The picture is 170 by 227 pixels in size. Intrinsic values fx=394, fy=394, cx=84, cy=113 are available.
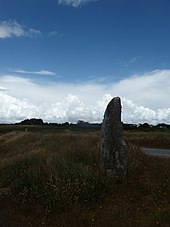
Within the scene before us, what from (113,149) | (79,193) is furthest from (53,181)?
(113,149)

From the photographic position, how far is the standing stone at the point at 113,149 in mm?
13164

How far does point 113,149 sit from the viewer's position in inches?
524

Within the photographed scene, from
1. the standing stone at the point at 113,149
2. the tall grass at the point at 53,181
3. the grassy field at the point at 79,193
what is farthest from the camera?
the standing stone at the point at 113,149

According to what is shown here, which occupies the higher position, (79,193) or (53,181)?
(53,181)

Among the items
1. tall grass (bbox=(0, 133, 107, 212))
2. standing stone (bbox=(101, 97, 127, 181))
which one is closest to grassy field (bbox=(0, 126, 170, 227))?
tall grass (bbox=(0, 133, 107, 212))

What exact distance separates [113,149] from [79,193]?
2470 millimetres

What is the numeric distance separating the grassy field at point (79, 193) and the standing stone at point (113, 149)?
375mm

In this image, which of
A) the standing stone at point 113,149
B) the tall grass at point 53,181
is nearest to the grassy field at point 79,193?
the tall grass at point 53,181

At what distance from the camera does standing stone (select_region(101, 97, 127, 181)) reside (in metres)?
13.2

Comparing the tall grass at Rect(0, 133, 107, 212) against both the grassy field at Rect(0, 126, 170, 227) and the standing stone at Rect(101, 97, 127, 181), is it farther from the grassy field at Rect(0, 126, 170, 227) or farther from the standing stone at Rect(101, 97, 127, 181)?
the standing stone at Rect(101, 97, 127, 181)

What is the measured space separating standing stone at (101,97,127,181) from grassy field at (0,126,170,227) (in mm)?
375

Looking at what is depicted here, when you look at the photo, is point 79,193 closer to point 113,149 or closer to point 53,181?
point 53,181

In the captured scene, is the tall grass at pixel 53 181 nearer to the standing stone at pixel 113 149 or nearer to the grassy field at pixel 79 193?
the grassy field at pixel 79 193

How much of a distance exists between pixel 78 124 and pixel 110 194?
68.3 metres
